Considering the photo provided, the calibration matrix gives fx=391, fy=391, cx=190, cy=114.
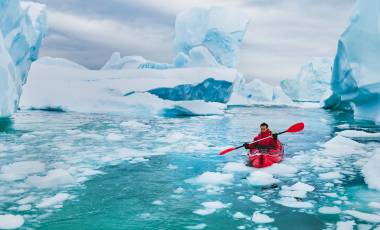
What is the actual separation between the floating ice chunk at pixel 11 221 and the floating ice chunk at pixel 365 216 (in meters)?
3.30

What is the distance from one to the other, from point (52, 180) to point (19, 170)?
93cm

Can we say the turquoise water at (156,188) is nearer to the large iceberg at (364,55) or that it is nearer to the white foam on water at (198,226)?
the white foam on water at (198,226)

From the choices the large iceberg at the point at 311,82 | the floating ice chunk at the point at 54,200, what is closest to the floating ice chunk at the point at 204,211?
the floating ice chunk at the point at 54,200

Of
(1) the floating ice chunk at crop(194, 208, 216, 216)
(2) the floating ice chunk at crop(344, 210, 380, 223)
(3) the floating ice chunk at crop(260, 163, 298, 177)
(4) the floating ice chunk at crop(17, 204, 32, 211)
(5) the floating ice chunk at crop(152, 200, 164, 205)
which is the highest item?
(3) the floating ice chunk at crop(260, 163, 298, 177)

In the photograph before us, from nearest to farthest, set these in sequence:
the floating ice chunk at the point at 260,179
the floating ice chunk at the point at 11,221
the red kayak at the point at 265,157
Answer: the floating ice chunk at the point at 11,221
the floating ice chunk at the point at 260,179
the red kayak at the point at 265,157

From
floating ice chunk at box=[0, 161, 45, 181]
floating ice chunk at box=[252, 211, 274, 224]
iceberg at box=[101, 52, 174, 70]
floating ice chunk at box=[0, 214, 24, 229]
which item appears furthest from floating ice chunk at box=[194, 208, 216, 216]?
iceberg at box=[101, 52, 174, 70]

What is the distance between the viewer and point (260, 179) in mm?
5496

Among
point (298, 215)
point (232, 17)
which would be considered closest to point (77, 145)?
point (298, 215)

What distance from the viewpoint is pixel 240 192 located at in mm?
4930

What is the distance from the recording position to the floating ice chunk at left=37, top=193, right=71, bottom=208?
4.28 meters

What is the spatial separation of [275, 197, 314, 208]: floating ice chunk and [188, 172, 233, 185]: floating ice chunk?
1.00 meters

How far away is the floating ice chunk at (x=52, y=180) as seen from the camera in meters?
5.12

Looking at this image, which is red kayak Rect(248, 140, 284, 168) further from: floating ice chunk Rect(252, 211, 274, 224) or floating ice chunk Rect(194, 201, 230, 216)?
floating ice chunk Rect(252, 211, 274, 224)

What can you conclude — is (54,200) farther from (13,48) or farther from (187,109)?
(187,109)
